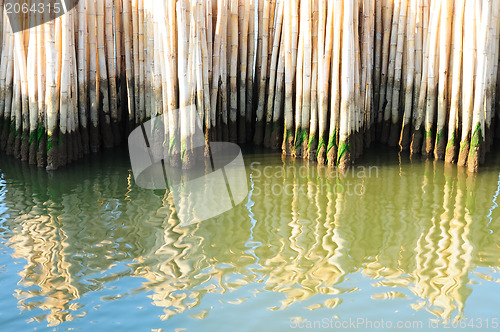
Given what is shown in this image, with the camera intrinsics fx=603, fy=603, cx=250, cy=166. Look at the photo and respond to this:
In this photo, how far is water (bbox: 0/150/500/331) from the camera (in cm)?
662

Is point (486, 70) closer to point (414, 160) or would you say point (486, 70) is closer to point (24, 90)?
point (414, 160)

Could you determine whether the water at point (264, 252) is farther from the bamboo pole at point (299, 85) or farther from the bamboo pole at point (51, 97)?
the bamboo pole at point (299, 85)

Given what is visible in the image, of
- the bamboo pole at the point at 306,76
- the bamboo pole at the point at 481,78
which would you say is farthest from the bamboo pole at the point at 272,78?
the bamboo pole at the point at 481,78

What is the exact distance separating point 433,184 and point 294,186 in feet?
8.01

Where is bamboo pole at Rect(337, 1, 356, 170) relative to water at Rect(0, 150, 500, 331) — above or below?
above

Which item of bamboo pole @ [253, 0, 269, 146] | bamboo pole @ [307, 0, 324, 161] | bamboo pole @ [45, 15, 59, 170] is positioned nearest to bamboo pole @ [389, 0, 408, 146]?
bamboo pole @ [307, 0, 324, 161]

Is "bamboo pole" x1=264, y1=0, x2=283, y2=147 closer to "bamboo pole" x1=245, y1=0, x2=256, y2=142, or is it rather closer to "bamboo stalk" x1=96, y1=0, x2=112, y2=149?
"bamboo pole" x1=245, y1=0, x2=256, y2=142

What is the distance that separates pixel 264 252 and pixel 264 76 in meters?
5.37

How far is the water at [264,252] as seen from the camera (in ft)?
21.7

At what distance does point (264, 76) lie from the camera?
41.3 feet

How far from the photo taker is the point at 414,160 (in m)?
11.8

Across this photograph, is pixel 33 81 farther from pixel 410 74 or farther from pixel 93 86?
pixel 410 74

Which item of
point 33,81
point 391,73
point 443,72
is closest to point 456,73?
point 443,72

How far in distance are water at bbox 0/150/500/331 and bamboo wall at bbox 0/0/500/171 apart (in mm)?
745
